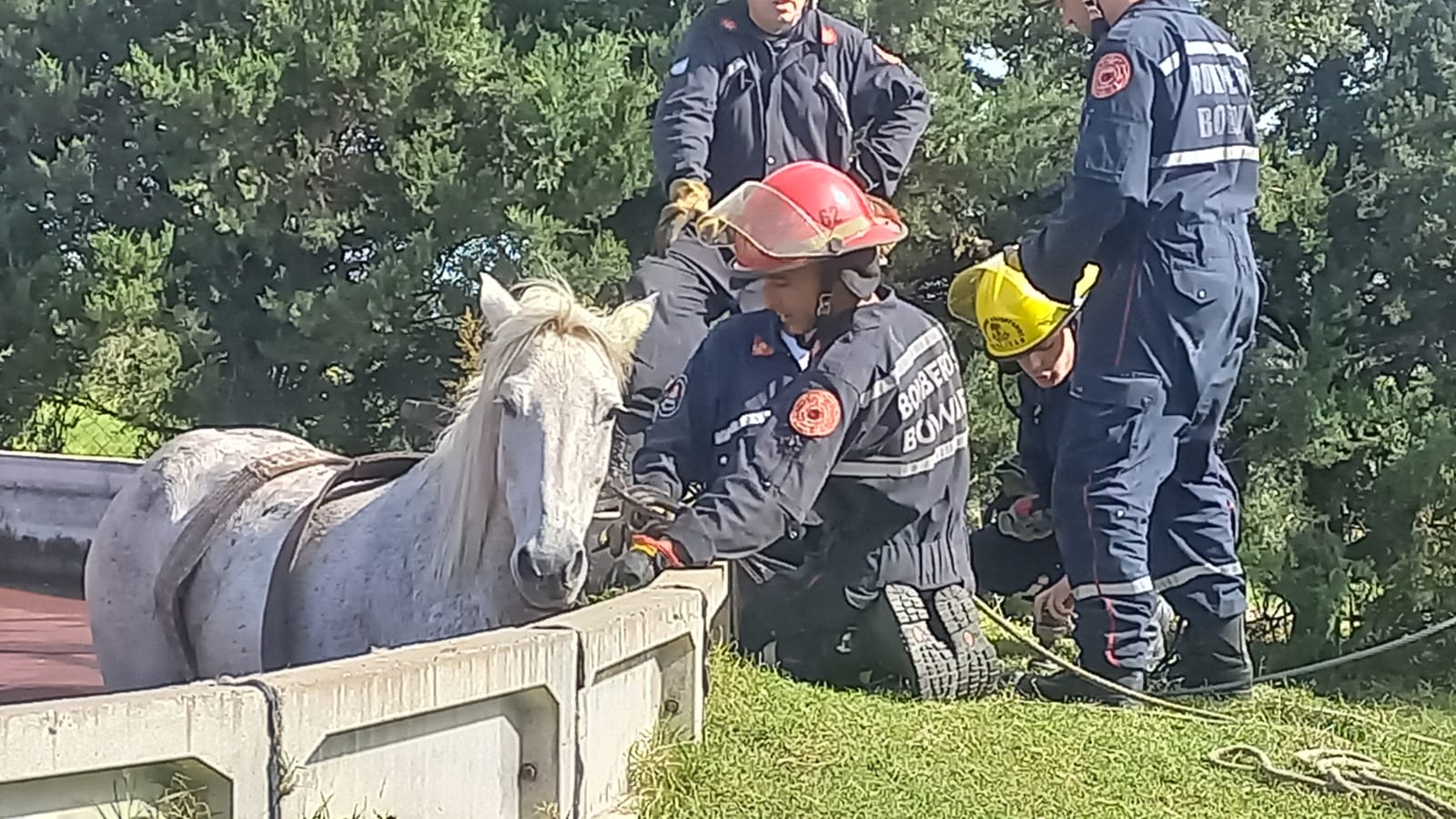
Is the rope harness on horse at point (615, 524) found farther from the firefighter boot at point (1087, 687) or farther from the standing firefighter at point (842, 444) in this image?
the firefighter boot at point (1087, 687)

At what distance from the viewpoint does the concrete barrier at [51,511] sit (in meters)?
7.66

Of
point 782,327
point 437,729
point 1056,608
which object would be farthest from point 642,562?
point 1056,608

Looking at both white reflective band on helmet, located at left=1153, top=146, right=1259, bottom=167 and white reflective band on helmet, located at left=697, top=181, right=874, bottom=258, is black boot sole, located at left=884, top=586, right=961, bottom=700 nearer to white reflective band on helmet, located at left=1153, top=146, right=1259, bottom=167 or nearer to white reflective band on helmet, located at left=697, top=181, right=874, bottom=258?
white reflective band on helmet, located at left=697, top=181, right=874, bottom=258

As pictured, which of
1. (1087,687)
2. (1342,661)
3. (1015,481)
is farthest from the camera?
(1015,481)

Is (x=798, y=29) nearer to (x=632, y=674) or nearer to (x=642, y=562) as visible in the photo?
(x=642, y=562)

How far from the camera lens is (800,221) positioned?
15.4 feet

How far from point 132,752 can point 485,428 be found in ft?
4.87

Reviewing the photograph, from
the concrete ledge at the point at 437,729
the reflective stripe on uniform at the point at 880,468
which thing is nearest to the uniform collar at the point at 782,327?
the reflective stripe on uniform at the point at 880,468

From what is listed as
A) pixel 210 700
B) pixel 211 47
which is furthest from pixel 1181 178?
pixel 211 47

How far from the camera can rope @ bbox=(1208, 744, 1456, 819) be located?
370 cm

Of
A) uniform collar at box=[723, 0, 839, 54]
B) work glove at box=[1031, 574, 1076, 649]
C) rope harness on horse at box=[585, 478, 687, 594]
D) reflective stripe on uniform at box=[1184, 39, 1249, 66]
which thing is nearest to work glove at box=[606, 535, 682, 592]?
rope harness on horse at box=[585, 478, 687, 594]

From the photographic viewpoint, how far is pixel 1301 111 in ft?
26.4

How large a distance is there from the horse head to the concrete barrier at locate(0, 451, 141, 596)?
4.22 m

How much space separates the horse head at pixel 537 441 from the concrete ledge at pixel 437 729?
1.45 ft
